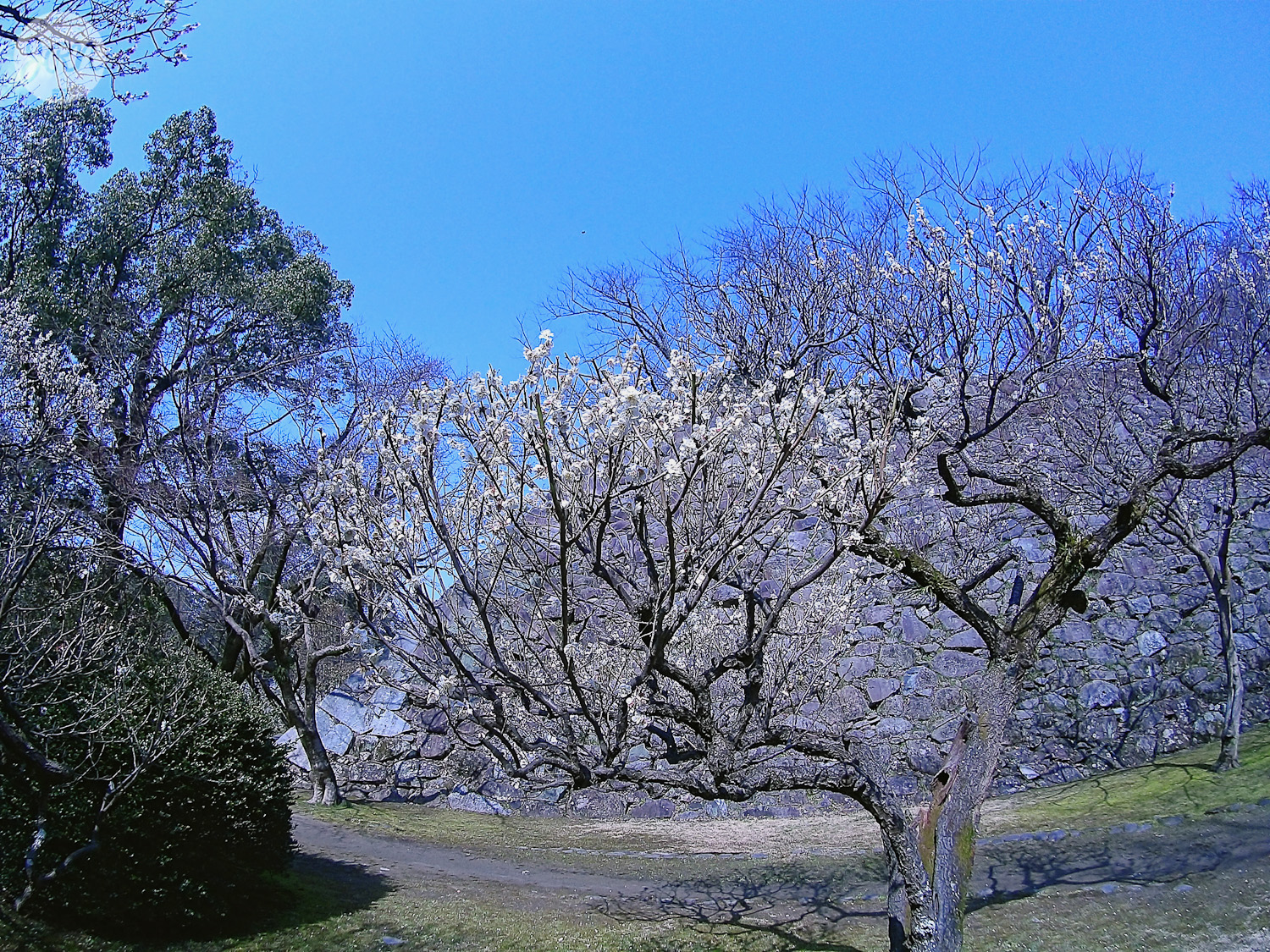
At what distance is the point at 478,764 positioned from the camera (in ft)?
44.3

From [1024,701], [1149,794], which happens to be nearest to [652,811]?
[1024,701]

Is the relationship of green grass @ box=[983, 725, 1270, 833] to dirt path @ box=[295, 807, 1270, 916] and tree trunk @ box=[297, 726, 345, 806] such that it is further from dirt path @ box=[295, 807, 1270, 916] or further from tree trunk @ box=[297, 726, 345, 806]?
tree trunk @ box=[297, 726, 345, 806]

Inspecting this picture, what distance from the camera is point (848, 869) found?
8.18 meters

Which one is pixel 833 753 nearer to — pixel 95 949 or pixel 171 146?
pixel 95 949

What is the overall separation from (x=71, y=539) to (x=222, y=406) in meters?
3.07

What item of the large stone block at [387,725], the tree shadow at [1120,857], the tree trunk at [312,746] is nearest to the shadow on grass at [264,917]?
the tree trunk at [312,746]

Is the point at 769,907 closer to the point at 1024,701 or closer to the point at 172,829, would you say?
the point at 172,829

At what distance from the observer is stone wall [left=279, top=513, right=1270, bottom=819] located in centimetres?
1170

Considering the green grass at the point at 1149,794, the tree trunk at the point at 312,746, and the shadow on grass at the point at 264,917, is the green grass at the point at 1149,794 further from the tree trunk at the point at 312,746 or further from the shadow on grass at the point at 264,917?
the tree trunk at the point at 312,746

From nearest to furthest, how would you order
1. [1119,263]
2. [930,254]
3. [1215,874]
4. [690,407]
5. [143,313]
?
[690,407] < [1215,874] < [930,254] < [1119,263] < [143,313]

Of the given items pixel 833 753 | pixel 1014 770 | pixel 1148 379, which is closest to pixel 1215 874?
pixel 833 753

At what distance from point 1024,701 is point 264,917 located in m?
10.8

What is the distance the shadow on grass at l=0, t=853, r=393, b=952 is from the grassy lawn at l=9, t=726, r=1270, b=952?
17 millimetres

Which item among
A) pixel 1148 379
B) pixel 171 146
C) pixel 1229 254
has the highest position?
pixel 171 146
